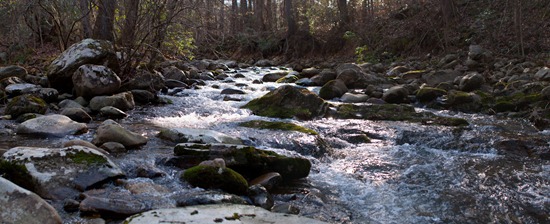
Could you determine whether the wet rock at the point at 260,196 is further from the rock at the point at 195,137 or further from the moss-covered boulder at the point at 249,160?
the rock at the point at 195,137

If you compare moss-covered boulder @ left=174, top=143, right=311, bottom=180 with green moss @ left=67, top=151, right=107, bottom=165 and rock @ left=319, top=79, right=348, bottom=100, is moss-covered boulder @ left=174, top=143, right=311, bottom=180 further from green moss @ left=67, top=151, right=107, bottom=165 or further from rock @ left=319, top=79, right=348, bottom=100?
rock @ left=319, top=79, right=348, bottom=100

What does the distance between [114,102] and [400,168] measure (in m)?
4.93

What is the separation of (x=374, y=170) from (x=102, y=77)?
548 centimetres

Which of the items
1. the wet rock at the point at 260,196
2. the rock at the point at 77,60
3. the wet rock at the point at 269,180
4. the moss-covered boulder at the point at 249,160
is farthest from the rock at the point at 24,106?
the wet rock at the point at 260,196

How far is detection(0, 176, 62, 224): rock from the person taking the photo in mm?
2482

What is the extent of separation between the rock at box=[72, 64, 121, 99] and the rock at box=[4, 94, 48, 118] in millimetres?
1002

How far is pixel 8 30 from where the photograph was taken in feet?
46.3

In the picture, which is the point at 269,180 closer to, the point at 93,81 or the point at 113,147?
the point at 113,147

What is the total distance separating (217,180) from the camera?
3.57 m

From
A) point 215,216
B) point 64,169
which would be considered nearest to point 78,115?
point 64,169

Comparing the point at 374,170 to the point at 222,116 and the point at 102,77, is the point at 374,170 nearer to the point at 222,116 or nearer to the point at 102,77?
the point at 222,116

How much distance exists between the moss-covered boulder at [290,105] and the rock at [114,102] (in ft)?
6.86

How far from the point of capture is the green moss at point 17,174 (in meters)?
3.32

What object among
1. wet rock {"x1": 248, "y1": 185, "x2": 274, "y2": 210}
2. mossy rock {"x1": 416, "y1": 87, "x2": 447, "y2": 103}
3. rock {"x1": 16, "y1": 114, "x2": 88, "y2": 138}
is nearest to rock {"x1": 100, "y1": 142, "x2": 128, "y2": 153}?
rock {"x1": 16, "y1": 114, "x2": 88, "y2": 138}
